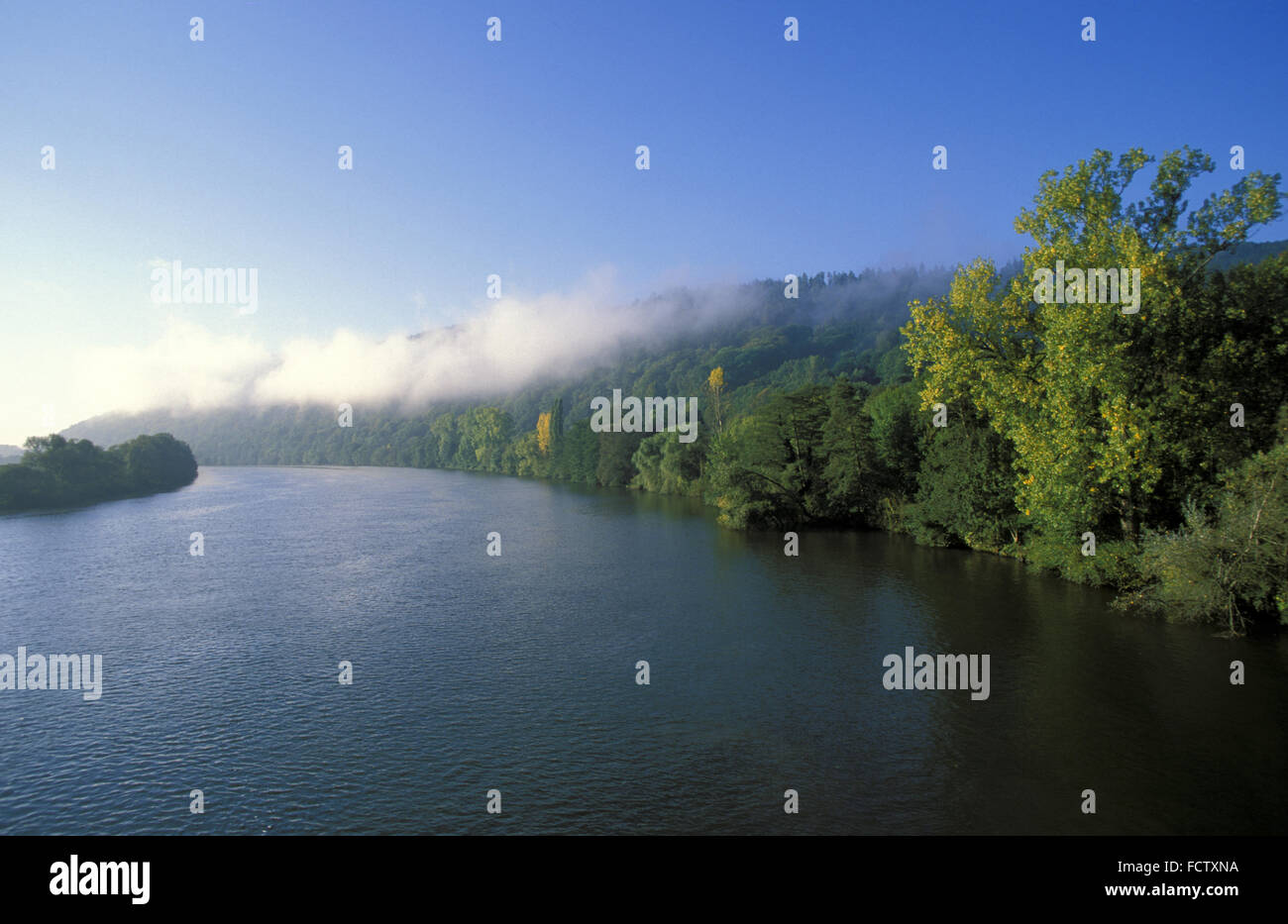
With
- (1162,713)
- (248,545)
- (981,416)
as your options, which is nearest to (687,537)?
(981,416)

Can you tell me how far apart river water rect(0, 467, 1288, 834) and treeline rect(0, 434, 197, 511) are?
4528 centimetres

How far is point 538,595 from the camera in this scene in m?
36.2

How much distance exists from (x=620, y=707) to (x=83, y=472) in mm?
93782

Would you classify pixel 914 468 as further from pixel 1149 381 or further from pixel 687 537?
pixel 1149 381

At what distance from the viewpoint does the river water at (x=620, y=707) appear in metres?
15.9

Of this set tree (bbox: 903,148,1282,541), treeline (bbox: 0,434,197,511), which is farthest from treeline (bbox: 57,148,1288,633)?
treeline (bbox: 0,434,197,511)

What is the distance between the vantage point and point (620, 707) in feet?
70.9

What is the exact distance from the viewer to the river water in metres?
15.9

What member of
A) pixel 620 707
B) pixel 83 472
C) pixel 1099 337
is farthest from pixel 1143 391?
pixel 83 472

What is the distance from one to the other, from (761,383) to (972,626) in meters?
171

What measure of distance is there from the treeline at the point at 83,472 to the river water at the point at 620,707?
45.3 m

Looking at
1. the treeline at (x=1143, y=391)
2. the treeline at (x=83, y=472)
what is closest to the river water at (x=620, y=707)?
the treeline at (x=1143, y=391)

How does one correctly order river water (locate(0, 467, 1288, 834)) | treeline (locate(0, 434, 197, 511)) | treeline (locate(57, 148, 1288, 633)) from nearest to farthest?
river water (locate(0, 467, 1288, 834)) → treeline (locate(57, 148, 1288, 633)) → treeline (locate(0, 434, 197, 511))

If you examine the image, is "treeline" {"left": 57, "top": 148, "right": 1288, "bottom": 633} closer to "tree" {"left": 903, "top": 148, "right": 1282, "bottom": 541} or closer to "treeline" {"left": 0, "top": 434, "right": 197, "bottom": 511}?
"tree" {"left": 903, "top": 148, "right": 1282, "bottom": 541}
